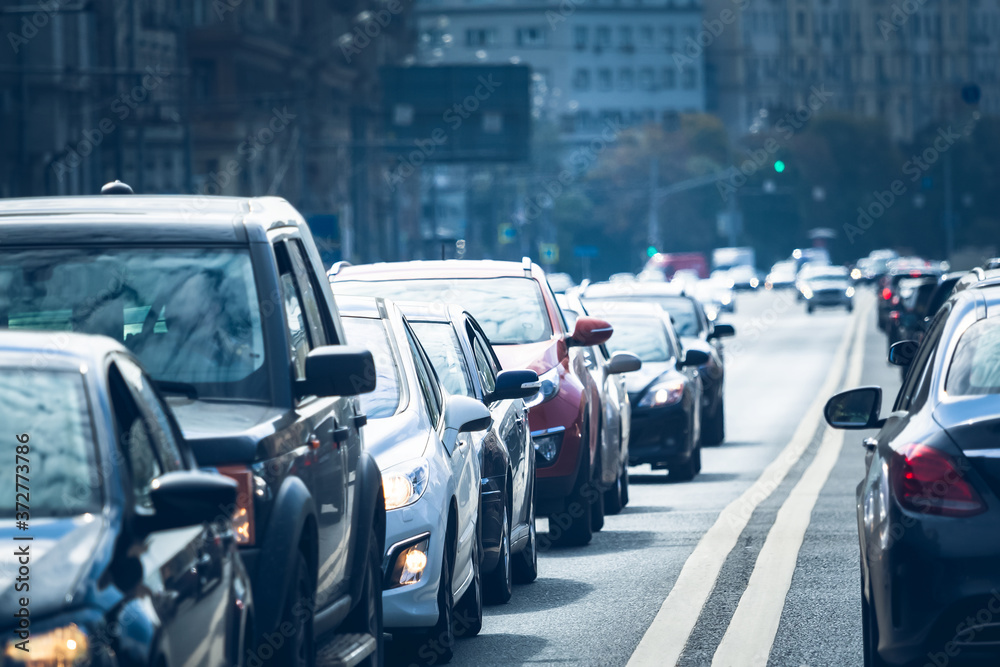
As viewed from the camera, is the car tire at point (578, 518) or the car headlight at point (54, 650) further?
the car tire at point (578, 518)

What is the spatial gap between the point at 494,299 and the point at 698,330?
1091 cm

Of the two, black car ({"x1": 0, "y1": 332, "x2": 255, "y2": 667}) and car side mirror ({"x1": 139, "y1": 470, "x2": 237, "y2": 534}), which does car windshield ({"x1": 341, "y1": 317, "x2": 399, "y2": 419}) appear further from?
car side mirror ({"x1": 139, "y1": 470, "x2": 237, "y2": 534})

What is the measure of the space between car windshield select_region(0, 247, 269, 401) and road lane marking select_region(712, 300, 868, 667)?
269 centimetres

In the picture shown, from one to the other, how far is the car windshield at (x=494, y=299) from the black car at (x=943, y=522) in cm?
716

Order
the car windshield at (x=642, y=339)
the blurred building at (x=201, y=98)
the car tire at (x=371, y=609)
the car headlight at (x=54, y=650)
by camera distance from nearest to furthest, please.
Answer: the car headlight at (x=54, y=650), the car tire at (x=371, y=609), the car windshield at (x=642, y=339), the blurred building at (x=201, y=98)

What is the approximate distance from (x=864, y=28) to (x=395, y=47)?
3579 inches

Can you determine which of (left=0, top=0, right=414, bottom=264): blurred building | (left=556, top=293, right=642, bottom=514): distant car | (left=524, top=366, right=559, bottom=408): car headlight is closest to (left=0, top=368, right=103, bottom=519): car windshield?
(left=524, top=366, right=559, bottom=408): car headlight

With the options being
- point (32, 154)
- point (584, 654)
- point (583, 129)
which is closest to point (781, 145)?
point (583, 129)

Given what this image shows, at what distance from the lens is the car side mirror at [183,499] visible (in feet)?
14.3

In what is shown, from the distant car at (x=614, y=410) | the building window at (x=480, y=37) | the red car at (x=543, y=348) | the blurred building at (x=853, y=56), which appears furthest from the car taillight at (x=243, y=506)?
the blurred building at (x=853, y=56)

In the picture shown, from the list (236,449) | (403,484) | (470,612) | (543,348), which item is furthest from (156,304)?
(543,348)

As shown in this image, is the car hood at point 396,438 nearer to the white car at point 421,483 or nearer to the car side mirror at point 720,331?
the white car at point 421,483

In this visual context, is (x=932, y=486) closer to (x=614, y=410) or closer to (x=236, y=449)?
(x=236, y=449)

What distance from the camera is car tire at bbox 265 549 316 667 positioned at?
552 cm
